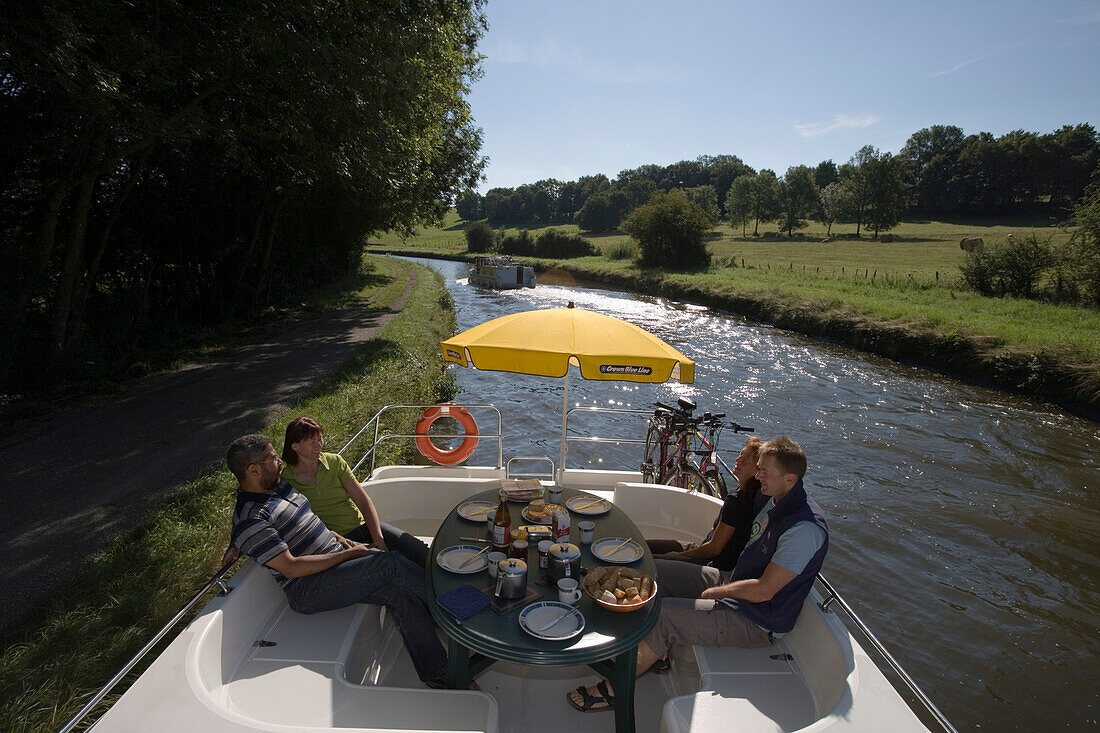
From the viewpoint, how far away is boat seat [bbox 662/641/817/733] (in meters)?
2.87

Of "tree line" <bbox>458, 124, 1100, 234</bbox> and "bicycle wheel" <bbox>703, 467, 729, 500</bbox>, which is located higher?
"tree line" <bbox>458, 124, 1100, 234</bbox>

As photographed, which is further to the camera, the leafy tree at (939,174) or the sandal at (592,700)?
the leafy tree at (939,174)

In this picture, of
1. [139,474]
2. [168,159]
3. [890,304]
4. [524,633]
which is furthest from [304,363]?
[890,304]

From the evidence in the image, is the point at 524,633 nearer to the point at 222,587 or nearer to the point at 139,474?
the point at 222,587

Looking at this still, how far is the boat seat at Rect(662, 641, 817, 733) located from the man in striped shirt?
1542 millimetres

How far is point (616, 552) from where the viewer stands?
3.61 metres

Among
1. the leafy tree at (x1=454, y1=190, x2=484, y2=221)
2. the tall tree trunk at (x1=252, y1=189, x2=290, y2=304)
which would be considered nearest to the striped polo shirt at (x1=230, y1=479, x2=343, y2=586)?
the tall tree trunk at (x1=252, y1=189, x2=290, y2=304)

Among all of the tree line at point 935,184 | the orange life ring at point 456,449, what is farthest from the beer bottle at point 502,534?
the tree line at point 935,184

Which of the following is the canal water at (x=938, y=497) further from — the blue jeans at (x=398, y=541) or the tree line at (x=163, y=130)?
the tree line at (x=163, y=130)

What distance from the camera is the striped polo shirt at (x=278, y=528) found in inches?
134

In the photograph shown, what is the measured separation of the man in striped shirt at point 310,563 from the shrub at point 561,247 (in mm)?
58534

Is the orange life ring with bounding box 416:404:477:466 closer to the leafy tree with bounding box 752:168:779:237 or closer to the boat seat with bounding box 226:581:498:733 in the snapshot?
the boat seat with bounding box 226:581:498:733

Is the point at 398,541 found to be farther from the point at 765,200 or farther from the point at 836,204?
the point at 765,200

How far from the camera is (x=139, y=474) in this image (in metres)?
6.80
